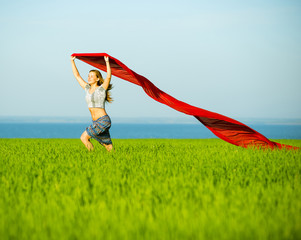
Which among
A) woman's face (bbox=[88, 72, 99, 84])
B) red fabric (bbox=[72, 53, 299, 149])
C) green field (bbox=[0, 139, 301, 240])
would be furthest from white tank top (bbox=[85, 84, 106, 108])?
green field (bbox=[0, 139, 301, 240])

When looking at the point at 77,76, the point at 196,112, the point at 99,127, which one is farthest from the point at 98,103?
the point at 196,112

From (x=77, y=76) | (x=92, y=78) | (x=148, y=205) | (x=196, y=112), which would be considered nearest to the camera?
(x=148, y=205)

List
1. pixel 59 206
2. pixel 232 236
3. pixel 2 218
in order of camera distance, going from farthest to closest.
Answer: pixel 59 206
pixel 2 218
pixel 232 236

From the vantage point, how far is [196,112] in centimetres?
781

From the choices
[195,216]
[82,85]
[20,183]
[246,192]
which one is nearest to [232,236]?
[195,216]

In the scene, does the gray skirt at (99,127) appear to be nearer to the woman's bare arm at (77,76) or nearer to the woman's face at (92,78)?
the woman's face at (92,78)

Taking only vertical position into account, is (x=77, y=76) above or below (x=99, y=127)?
above

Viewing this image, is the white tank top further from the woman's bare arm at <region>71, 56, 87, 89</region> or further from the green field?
the green field

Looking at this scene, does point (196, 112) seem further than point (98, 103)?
Yes

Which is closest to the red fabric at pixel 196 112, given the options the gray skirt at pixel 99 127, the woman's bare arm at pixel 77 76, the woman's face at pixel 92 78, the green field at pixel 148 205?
the woman's bare arm at pixel 77 76

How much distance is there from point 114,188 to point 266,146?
222 inches

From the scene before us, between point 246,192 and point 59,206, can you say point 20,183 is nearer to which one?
point 59,206

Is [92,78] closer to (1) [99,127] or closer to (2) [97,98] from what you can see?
(2) [97,98]

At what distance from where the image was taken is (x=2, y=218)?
3.10m
